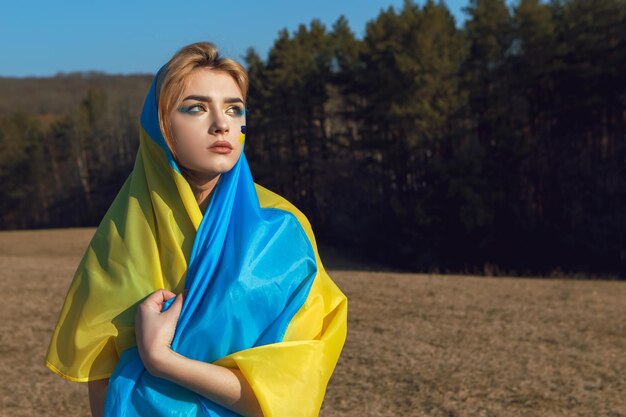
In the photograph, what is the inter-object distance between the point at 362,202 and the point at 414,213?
194 inches

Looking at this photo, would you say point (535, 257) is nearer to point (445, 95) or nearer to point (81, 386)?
point (445, 95)

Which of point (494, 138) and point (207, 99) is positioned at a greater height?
point (207, 99)

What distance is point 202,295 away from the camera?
1679 millimetres

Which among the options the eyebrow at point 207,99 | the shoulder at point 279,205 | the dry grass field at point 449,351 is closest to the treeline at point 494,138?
the dry grass field at point 449,351

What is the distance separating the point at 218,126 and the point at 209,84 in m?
0.11

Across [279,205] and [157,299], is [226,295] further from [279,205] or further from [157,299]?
[279,205]

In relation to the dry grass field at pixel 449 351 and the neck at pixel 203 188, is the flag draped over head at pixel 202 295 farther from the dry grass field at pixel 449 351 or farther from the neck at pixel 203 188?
the dry grass field at pixel 449 351

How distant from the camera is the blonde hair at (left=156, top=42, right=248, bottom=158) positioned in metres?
1.77

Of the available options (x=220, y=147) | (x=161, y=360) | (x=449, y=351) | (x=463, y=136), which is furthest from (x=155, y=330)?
(x=463, y=136)

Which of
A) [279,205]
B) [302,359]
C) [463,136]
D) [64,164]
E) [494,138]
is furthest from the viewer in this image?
[64,164]

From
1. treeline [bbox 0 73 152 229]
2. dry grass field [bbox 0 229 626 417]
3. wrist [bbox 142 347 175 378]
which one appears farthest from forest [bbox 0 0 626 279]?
wrist [bbox 142 347 175 378]

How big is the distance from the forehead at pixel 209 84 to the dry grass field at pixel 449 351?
11.6ft

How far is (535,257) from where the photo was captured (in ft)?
87.2

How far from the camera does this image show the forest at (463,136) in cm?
2556
